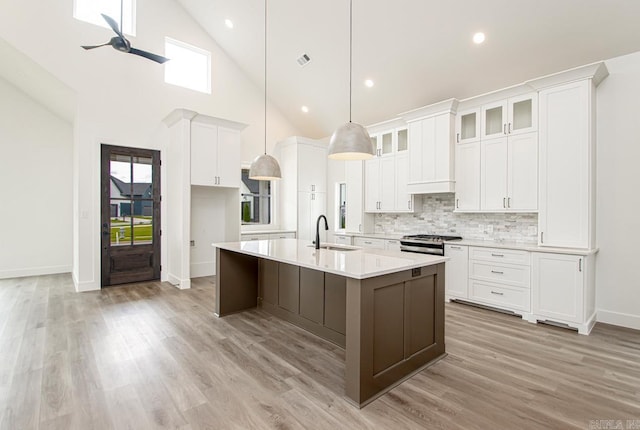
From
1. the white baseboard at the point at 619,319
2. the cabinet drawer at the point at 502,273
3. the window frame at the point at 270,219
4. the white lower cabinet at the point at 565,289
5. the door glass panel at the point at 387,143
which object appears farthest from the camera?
the window frame at the point at 270,219

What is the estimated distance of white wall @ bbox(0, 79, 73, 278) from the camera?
562 cm

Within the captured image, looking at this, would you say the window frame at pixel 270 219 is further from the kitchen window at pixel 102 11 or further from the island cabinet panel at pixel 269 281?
the kitchen window at pixel 102 11

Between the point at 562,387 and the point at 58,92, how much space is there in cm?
760

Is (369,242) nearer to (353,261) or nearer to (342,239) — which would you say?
(342,239)

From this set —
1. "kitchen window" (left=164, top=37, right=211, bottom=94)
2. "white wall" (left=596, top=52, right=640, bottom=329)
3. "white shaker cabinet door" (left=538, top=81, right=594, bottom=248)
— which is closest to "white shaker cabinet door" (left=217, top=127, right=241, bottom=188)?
"kitchen window" (left=164, top=37, right=211, bottom=94)

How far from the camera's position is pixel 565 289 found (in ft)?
11.5

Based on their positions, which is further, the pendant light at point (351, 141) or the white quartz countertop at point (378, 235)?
the white quartz countertop at point (378, 235)

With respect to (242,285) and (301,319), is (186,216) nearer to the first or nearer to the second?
(242,285)

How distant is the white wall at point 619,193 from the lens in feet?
11.5

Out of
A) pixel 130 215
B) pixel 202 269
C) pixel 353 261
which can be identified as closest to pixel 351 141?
pixel 353 261

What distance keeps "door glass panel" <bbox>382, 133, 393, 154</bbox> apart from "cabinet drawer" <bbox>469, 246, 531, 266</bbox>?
243 centimetres

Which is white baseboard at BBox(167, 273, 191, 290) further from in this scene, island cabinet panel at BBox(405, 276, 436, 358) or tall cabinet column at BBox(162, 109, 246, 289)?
island cabinet panel at BBox(405, 276, 436, 358)

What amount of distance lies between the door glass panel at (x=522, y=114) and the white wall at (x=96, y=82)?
18.1 feet

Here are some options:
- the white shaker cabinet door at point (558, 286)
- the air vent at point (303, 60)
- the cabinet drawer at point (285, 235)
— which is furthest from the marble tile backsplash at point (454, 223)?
the air vent at point (303, 60)
